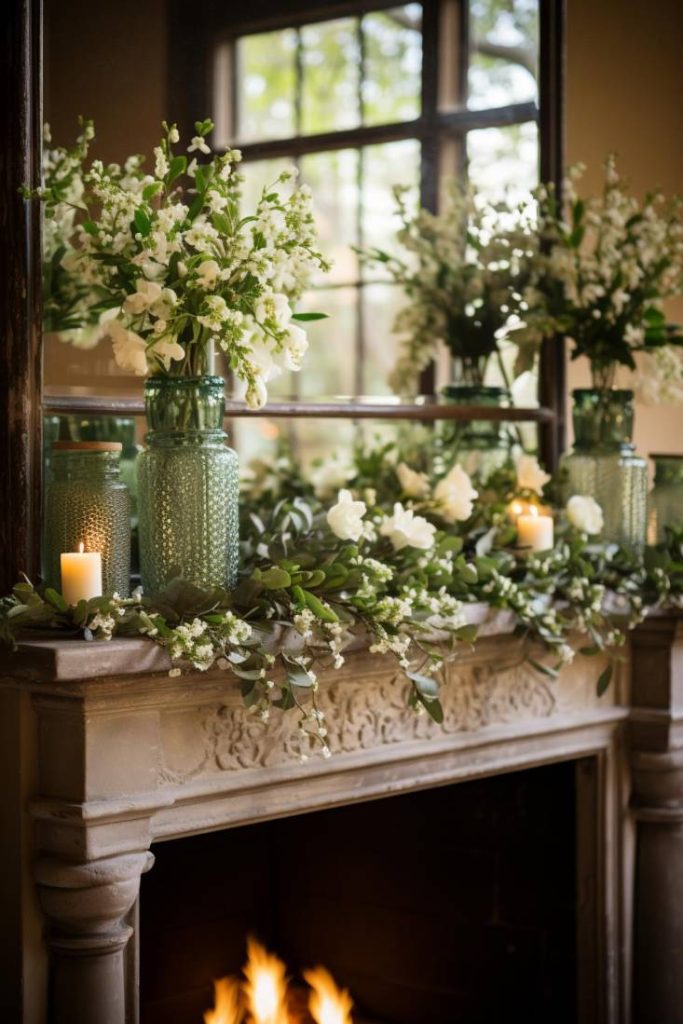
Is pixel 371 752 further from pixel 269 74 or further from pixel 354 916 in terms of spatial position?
pixel 269 74

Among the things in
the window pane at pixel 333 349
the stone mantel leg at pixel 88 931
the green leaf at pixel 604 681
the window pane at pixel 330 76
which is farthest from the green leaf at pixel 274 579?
the window pane at pixel 330 76

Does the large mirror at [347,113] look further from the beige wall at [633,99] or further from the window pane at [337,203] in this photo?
the beige wall at [633,99]

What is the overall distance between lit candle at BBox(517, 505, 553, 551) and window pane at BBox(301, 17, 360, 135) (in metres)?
1.13

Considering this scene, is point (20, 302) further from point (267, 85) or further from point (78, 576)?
point (267, 85)

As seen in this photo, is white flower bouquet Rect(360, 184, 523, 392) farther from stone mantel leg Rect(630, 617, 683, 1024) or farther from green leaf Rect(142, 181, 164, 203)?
green leaf Rect(142, 181, 164, 203)

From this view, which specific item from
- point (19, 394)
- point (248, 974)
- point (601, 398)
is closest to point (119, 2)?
point (19, 394)

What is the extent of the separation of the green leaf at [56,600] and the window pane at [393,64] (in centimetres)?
164

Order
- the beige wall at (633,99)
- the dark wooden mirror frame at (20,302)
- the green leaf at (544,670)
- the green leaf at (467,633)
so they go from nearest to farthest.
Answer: the dark wooden mirror frame at (20,302), the green leaf at (467,633), the green leaf at (544,670), the beige wall at (633,99)

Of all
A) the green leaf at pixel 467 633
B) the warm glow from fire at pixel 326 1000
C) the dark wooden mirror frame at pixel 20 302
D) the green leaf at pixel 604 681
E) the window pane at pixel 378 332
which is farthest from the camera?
the window pane at pixel 378 332

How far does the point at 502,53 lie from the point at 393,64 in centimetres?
24

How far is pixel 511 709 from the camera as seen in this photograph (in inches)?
96.4

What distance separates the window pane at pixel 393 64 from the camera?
9.75 feet

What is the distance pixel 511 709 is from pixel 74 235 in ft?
Result: 3.66

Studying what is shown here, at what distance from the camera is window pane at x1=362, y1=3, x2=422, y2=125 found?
297 cm
